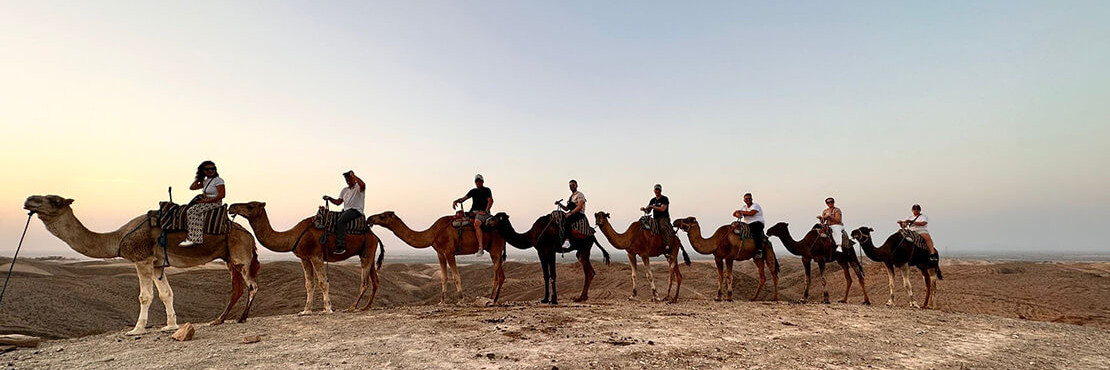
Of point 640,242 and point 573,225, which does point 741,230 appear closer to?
point 640,242

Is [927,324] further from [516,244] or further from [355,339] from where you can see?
[355,339]

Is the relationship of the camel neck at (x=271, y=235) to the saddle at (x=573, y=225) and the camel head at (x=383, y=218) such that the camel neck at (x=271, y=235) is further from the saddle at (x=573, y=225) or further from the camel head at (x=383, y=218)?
the saddle at (x=573, y=225)

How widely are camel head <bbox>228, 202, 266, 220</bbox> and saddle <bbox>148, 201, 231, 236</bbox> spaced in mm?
738

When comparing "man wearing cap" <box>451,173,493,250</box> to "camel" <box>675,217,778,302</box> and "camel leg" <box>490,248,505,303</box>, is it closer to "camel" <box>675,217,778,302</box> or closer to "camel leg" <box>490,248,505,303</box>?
"camel leg" <box>490,248,505,303</box>

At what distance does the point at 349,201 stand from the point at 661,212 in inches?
318

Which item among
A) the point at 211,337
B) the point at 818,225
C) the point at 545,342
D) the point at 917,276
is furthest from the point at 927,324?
the point at 917,276

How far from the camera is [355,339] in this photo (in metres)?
7.11

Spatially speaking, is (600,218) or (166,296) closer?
(166,296)

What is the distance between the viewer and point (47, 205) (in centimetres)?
771

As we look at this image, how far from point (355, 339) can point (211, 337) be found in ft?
7.76

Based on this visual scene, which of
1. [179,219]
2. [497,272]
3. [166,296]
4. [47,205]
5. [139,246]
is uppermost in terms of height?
[47,205]

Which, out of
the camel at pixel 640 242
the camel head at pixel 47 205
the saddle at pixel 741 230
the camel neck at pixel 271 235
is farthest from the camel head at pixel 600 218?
the camel head at pixel 47 205

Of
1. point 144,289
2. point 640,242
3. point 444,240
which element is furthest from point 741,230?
point 144,289

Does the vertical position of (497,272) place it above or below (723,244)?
below
